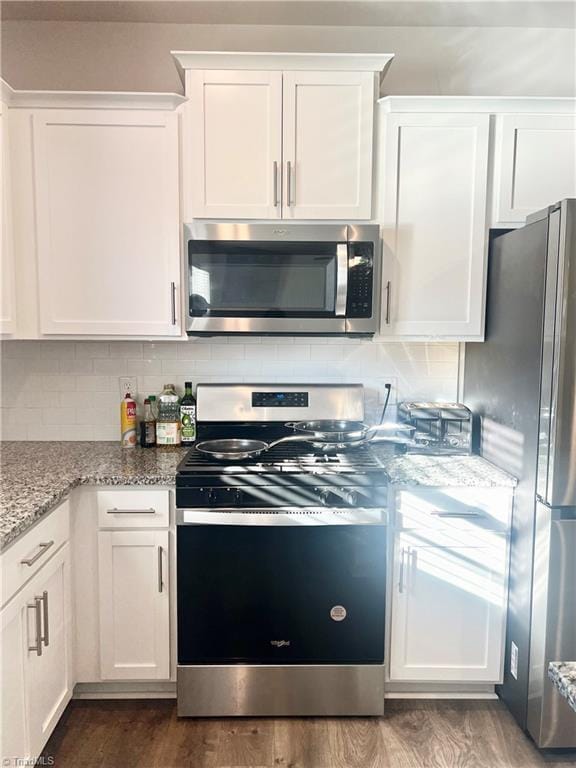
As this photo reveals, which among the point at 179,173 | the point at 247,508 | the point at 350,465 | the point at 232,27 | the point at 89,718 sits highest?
the point at 232,27

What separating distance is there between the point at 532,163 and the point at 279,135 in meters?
1.05

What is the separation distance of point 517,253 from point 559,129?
63 cm

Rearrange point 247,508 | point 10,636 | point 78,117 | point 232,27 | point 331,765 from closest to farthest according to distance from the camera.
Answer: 1. point 10,636
2. point 331,765
3. point 247,508
4. point 78,117
5. point 232,27

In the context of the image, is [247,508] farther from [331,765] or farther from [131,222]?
[131,222]

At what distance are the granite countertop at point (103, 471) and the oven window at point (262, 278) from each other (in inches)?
26.1

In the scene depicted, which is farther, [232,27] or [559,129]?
[232,27]

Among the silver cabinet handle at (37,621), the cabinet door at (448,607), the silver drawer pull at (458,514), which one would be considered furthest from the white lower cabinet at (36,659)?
the silver drawer pull at (458,514)

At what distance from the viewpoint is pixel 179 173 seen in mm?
2123

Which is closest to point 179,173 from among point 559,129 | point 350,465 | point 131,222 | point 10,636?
point 131,222

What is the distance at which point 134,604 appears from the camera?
1.97m

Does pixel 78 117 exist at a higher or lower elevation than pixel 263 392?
higher

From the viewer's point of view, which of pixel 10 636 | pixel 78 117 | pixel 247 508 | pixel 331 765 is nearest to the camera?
pixel 10 636

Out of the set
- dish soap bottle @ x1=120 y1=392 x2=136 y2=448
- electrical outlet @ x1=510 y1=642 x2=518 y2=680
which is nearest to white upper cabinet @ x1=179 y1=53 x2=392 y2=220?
dish soap bottle @ x1=120 y1=392 x2=136 y2=448

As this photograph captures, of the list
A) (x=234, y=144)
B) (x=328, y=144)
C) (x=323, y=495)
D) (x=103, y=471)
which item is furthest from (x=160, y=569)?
(x=328, y=144)
